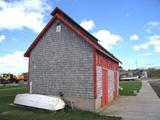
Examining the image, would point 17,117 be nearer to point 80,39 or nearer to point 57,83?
point 57,83

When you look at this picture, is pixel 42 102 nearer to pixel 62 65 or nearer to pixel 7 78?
pixel 62 65

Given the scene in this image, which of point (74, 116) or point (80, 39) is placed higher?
point (80, 39)

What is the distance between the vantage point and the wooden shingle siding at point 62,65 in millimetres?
16844

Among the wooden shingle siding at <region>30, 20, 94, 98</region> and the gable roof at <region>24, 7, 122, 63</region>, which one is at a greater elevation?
the gable roof at <region>24, 7, 122, 63</region>

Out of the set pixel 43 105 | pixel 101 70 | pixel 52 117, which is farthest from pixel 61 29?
pixel 52 117

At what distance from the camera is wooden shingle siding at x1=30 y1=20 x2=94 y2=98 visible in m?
16.8

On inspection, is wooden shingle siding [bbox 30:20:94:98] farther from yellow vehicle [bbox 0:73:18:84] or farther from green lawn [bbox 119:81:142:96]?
yellow vehicle [bbox 0:73:18:84]

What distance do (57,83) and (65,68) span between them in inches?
47.2

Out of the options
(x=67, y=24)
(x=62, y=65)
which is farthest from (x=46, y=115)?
(x=67, y=24)

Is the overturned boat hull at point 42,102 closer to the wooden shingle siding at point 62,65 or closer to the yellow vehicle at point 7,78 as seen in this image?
the wooden shingle siding at point 62,65

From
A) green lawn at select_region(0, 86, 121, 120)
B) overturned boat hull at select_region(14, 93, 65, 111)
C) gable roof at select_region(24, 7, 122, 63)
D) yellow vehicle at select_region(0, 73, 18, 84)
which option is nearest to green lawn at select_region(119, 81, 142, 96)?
gable roof at select_region(24, 7, 122, 63)

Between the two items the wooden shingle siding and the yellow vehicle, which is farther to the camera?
the yellow vehicle

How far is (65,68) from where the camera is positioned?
17.7m

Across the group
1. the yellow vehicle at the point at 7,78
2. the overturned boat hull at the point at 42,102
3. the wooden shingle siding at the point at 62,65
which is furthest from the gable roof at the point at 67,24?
the yellow vehicle at the point at 7,78
